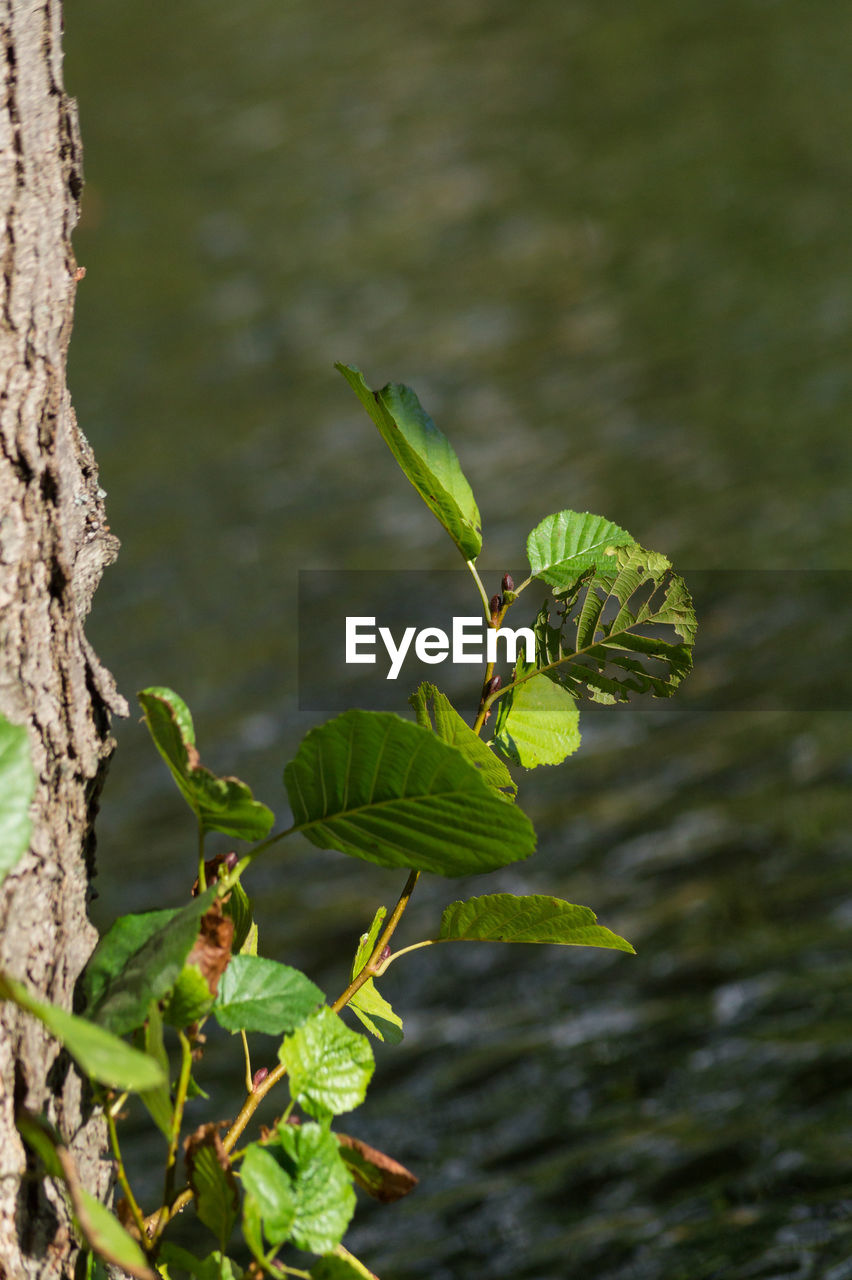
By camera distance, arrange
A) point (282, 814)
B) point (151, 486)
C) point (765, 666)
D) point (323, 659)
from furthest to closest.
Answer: point (151, 486) < point (323, 659) < point (765, 666) < point (282, 814)

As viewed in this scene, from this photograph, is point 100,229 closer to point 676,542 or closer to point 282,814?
point 676,542

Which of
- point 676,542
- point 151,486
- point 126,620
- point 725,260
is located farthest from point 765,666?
point 725,260

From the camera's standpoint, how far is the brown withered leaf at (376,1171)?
1.75 feet

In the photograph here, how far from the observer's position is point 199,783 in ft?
1.69

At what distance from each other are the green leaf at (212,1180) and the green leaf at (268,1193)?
2 cm

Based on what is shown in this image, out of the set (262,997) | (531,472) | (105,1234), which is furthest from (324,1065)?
(531,472)

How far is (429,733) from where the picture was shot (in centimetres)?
50

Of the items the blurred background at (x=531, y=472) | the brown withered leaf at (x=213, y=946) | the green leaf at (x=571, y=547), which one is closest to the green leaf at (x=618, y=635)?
the green leaf at (x=571, y=547)

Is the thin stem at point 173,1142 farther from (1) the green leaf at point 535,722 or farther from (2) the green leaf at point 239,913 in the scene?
(1) the green leaf at point 535,722

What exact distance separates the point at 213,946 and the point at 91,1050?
118 millimetres

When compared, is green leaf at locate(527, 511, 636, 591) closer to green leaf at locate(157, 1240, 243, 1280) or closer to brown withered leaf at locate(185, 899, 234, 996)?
brown withered leaf at locate(185, 899, 234, 996)

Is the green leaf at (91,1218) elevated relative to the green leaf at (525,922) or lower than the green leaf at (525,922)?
lower

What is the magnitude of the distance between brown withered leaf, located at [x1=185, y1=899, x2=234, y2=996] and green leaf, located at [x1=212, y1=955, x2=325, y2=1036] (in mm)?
19

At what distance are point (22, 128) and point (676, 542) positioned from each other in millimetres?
2990
